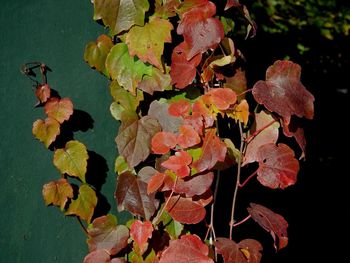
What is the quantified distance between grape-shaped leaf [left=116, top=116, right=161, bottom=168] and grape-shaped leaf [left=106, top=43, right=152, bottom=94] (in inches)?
4.1

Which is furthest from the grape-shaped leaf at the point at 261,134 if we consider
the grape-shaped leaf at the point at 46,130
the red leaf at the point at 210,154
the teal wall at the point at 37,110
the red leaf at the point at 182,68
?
the grape-shaped leaf at the point at 46,130

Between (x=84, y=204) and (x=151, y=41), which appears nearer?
(x=151, y=41)

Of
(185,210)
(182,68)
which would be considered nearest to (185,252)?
(185,210)

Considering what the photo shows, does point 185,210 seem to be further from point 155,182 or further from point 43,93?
point 43,93

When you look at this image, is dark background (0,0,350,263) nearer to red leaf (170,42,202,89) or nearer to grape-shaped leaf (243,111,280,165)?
red leaf (170,42,202,89)

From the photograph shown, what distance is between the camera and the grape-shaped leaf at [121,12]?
1.15 metres

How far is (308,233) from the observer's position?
335cm

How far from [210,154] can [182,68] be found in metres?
0.25

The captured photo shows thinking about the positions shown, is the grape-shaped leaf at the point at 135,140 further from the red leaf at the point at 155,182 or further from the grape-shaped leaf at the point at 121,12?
the grape-shaped leaf at the point at 121,12

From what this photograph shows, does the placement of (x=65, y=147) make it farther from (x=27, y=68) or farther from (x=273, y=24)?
(x=273, y=24)

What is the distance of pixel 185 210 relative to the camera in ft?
3.95

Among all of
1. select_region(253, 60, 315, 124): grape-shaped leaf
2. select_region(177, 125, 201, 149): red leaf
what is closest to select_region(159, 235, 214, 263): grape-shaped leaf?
select_region(177, 125, 201, 149): red leaf

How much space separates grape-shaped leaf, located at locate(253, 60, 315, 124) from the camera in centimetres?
113

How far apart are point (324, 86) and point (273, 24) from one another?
0.94 meters
